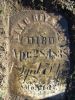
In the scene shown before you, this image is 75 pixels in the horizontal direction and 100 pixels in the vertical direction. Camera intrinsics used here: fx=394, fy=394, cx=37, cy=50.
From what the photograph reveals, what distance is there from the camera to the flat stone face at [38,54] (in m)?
5.91

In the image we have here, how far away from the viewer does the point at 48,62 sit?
6117mm

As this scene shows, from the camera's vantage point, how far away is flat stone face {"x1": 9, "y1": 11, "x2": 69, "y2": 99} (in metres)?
5.91

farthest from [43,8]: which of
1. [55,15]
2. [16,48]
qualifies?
[16,48]

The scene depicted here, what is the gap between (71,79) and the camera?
20.5 ft

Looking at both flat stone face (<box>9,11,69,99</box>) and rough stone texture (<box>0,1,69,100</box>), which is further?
flat stone face (<box>9,11,69,99</box>)

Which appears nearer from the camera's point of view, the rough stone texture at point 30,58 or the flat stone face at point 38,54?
the rough stone texture at point 30,58

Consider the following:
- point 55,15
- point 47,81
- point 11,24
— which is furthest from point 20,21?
point 47,81

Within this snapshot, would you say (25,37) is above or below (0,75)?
above

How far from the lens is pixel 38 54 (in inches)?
238

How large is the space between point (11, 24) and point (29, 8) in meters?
0.39

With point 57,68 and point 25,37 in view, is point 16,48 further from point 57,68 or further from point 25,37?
point 57,68

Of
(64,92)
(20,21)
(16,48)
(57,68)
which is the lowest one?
(64,92)

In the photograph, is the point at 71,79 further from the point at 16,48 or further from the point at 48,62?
the point at 16,48

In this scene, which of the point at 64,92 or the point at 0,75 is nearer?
the point at 0,75
